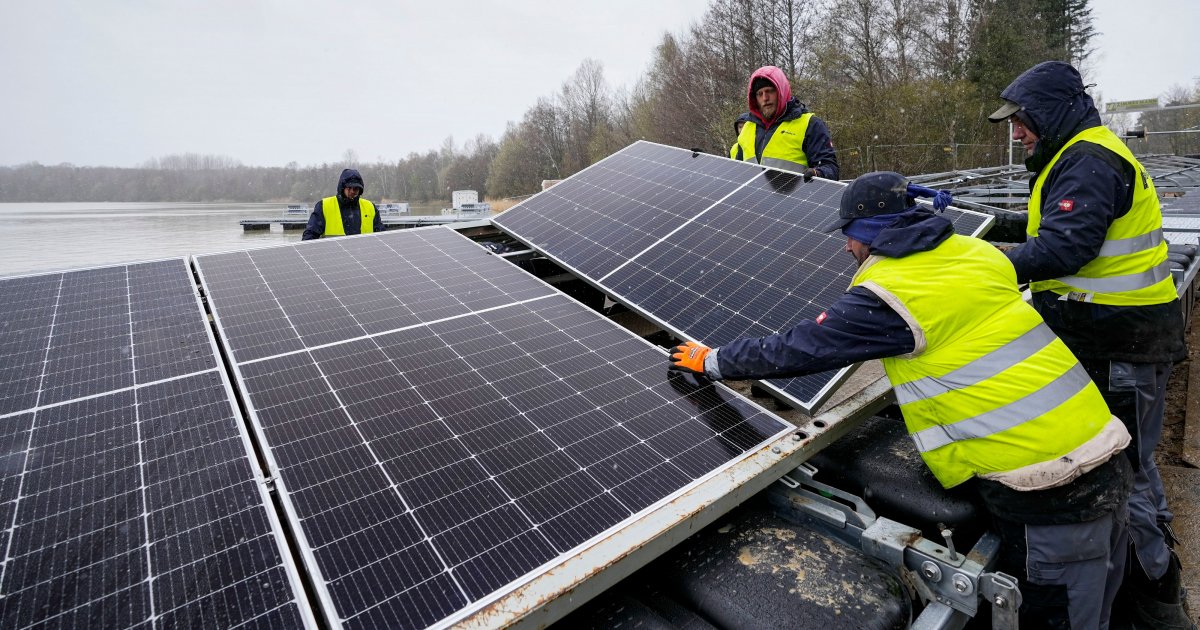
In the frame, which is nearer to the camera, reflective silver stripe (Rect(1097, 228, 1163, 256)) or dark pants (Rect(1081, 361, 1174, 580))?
dark pants (Rect(1081, 361, 1174, 580))

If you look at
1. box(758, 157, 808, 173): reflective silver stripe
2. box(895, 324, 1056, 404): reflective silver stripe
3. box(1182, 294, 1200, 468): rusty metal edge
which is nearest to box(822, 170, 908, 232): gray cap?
box(895, 324, 1056, 404): reflective silver stripe

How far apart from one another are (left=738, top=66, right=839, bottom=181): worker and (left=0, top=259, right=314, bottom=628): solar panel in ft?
19.9

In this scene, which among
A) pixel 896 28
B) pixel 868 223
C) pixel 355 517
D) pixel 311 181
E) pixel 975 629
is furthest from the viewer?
pixel 311 181

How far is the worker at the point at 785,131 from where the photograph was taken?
6.69 metres

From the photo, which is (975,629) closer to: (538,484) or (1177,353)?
(1177,353)

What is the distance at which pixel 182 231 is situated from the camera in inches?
1396

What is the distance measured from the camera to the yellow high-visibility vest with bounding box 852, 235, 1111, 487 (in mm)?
2707

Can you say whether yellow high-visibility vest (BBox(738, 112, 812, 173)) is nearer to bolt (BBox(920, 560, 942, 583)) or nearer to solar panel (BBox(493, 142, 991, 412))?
solar panel (BBox(493, 142, 991, 412))

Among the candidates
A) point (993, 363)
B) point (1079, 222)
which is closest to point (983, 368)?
point (993, 363)

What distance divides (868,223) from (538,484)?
2.16 metres

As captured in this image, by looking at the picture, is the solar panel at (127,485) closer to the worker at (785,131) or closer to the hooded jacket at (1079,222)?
the hooded jacket at (1079,222)

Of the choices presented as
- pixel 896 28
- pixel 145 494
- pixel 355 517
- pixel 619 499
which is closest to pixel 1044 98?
pixel 619 499

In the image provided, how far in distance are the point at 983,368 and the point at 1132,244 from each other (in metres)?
1.92

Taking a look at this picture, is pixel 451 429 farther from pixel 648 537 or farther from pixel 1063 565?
pixel 1063 565
